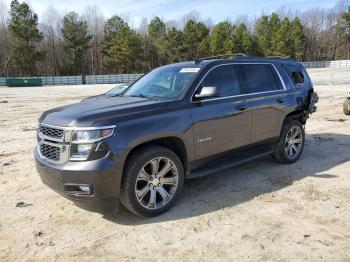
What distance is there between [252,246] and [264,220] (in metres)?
0.67

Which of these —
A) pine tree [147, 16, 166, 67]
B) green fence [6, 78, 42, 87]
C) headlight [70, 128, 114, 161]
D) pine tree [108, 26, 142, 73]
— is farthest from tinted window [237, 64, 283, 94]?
pine tree [147, 16, 166, 67]

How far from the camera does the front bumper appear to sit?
4.13 meters

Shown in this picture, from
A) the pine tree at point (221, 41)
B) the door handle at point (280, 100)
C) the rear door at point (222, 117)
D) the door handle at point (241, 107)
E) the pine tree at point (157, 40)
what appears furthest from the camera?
the pine tree at point (157, 40)

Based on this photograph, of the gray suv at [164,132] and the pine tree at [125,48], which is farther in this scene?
the pine tree at [125,48]

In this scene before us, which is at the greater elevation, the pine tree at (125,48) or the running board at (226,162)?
the pine tree at (125,48)

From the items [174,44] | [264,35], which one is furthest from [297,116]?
[264,35]

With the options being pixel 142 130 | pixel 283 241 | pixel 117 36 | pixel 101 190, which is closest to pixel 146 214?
pixel 101 190

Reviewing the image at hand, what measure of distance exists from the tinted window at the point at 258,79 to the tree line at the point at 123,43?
2496 inches

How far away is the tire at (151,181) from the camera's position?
4.40 m

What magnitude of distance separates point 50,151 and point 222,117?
7.76 ft

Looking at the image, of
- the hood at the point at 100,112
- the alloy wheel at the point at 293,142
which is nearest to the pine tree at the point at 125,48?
the alloy wheel at the point at 293,142

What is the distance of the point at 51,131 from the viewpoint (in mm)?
4488

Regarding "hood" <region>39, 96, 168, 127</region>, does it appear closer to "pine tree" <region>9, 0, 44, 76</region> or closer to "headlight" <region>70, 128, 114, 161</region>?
"headlight" <region>70, 128, 114, 161</region>

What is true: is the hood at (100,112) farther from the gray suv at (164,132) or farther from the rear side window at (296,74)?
the rear side window at (296,74)
